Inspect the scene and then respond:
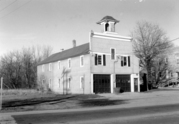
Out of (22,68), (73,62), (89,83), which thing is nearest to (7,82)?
(22,68)

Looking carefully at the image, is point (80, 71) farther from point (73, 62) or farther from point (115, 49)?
point (115, 49)

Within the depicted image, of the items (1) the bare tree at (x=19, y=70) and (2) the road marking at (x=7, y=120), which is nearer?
(2) the road marking at (x=7, y=120)

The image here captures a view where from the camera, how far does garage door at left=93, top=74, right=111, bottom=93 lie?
30569 millimetres

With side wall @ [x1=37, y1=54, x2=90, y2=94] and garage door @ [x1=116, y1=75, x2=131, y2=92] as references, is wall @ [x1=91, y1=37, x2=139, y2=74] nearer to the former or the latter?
garage door @ [x1=116, y1=75, x2=131, y2=92]

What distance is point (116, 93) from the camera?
3069cm

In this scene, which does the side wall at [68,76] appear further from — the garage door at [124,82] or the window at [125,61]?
the window at [125,61]

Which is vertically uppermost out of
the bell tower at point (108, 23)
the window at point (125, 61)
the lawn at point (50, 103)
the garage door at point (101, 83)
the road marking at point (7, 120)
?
the bell tower at point (108, 23)

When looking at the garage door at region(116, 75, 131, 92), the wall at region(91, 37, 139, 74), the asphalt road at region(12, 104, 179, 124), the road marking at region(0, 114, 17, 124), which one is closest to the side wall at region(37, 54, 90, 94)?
the wall at region(91, 37, 139, 74)

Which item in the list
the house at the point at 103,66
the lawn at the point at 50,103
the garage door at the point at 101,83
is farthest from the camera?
the house at the point at 103,66

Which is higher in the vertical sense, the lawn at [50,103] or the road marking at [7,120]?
the road marking at [7,120]

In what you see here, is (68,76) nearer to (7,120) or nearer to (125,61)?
(125,61)

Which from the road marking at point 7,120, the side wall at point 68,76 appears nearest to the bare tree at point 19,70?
the side wall at point 68,76

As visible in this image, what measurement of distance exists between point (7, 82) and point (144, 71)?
3864 centimetres

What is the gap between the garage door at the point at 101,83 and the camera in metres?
30.6
